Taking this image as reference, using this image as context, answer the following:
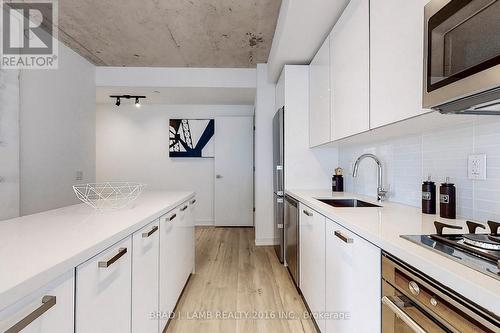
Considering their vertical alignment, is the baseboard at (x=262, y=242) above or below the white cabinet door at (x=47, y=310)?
below

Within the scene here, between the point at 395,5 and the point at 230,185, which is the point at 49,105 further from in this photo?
the point at 395,5

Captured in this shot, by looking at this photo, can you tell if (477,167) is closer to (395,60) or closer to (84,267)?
(395,60)

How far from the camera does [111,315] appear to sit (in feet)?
3.20

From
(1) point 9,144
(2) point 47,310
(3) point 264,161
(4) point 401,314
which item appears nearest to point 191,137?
(3) point 264,161

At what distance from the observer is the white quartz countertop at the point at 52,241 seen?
1.94 feet

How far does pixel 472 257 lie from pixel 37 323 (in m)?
1.08

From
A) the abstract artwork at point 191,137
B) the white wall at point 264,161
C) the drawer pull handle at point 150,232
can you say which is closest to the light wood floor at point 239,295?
the white wall at point 264,161

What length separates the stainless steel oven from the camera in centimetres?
56

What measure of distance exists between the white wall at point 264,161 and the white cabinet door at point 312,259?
1.49 m

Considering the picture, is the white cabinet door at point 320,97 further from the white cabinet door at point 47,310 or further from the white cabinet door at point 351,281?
the white cabinet door at point 47,310

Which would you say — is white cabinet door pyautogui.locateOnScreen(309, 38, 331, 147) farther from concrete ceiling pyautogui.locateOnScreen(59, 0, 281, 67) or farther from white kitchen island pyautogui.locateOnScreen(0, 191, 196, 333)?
white kitchen island pyautogui.locateOnScreen(0, 191, 196, 333)

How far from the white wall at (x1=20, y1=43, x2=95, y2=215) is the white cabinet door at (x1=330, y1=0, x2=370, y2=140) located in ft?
9.27

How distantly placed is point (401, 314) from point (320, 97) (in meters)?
1.94

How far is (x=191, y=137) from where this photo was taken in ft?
16.3
